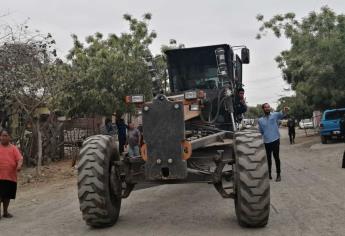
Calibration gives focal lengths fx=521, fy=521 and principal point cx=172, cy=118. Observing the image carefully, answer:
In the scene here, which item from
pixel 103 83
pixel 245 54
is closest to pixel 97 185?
pixel 245 54

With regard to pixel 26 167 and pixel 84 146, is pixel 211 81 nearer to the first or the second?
pixel 84 146

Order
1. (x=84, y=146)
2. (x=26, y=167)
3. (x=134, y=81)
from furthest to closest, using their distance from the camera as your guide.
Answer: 1. (x=134, y=81)
2. (x=26, y=167)
3. (x=84, y=146)

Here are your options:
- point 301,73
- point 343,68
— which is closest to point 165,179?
point 343,68

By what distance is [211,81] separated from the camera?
36.7 feet

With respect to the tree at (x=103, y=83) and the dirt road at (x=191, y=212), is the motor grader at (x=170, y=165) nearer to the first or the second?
the dirt road at (x=191, y=212)

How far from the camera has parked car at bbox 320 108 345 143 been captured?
25203 millimetres

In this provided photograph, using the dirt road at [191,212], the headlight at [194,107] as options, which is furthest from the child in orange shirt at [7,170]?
the headlight at [194,107]

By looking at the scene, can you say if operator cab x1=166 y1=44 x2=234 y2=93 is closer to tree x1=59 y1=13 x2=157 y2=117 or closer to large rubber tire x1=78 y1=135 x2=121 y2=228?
large rubber tire x1=78 y1=135 x2=121 y2=228

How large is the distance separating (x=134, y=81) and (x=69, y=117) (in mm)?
3563

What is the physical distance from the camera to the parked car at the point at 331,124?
25.2 m

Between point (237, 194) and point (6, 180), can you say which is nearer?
point (237, 194)

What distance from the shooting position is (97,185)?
7.40m

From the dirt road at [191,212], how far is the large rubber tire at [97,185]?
204mm

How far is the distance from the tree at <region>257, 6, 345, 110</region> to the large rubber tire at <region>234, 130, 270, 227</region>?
18.9m
